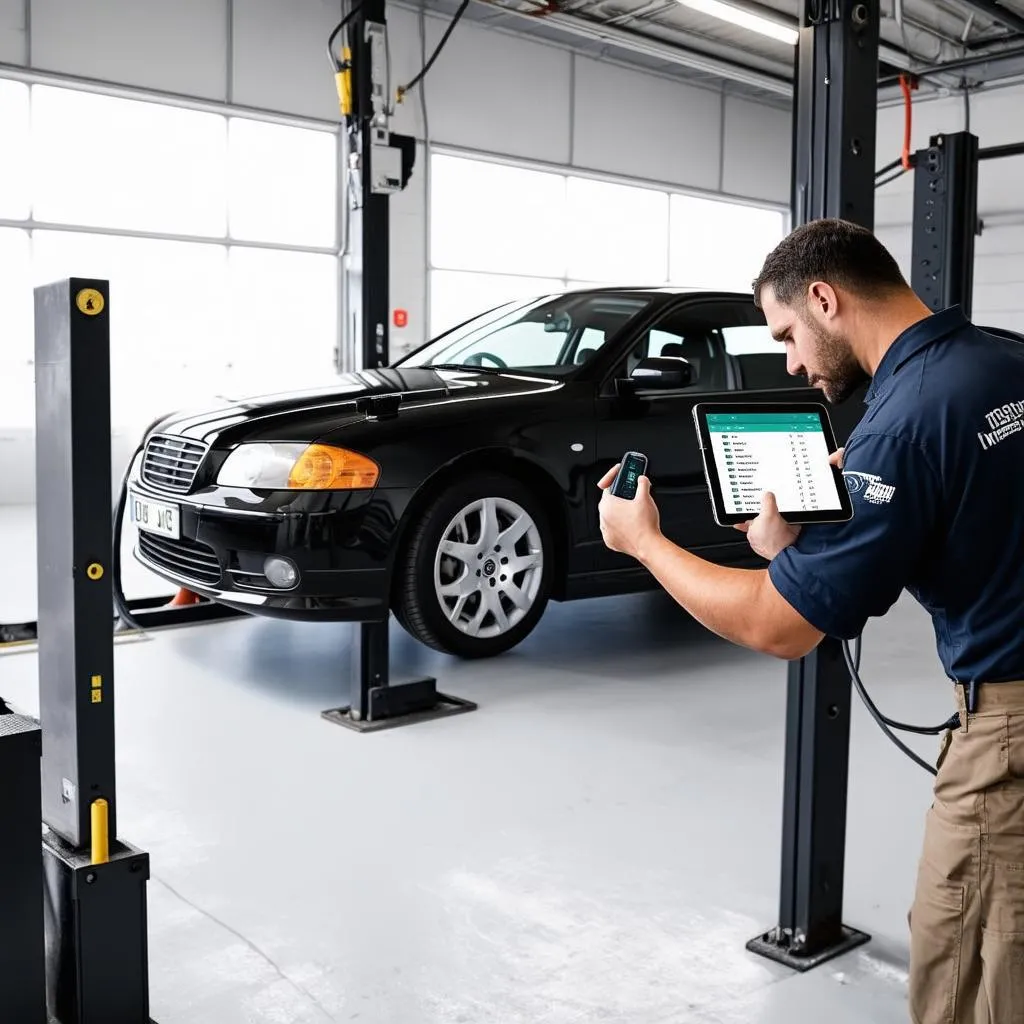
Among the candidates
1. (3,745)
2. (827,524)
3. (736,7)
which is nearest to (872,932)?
(827,524)

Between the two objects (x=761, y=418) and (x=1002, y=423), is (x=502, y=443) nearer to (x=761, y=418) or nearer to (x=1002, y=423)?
(x=761, y=418)

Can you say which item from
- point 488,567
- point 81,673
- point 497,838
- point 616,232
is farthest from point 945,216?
point 616,232

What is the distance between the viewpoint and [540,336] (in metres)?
4.87

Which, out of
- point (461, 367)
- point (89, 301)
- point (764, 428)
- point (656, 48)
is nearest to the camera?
point (764, 428)

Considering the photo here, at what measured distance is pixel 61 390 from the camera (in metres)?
1.78

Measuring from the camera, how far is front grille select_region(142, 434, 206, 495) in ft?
13.2

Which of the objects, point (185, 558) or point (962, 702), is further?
point (185, 558)

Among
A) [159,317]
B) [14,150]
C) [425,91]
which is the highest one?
[425,91]

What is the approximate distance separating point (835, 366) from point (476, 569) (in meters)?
2.67

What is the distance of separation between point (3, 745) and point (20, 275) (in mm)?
9093

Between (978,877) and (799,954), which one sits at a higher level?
(978,877)

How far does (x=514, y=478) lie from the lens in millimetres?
4320

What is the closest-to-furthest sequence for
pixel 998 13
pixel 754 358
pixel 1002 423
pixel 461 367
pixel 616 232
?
1. pixel 1002 423
2. pixel 461 367
3. pixel 754 358
4. pixel 998 13
5. pixel 616 232

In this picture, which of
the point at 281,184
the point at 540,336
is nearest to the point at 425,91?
the point at 281,184
